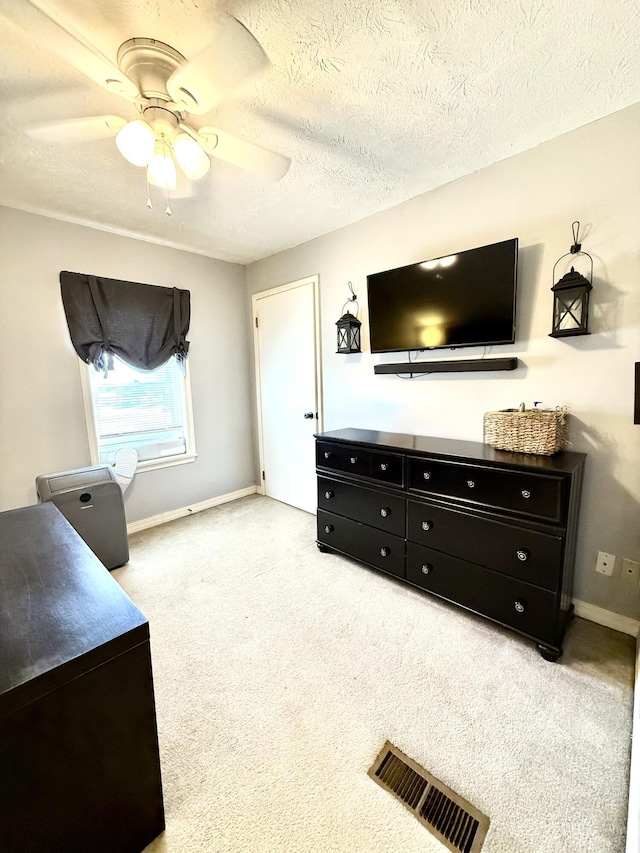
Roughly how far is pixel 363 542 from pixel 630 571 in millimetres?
1425

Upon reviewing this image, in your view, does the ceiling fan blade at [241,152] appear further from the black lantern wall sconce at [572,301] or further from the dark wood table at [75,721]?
the dark wood table at [75,721]

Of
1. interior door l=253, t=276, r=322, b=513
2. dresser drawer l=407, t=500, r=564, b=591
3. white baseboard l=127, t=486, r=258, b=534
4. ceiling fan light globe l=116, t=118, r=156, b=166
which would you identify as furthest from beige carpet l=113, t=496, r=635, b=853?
ceiling fan light globe l=116, t=118, r=156, b=166

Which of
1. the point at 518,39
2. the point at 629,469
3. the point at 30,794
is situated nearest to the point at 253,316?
the point at 518,39

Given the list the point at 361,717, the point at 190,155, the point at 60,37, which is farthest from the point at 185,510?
the point at 60,37

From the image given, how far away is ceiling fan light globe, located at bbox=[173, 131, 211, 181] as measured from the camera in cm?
137

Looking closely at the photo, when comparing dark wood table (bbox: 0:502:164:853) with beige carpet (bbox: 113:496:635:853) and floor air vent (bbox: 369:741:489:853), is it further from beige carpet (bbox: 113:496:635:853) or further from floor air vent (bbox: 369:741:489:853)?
floor air vent (bbox: 369:741:489:853)

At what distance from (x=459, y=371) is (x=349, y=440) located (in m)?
0.82

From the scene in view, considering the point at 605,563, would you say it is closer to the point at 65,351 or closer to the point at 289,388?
the point at 289,388

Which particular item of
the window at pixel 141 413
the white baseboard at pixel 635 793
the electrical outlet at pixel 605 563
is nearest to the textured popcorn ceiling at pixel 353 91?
the window at pixel 141 413

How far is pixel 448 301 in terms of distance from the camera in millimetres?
2232

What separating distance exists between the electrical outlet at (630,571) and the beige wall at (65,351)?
10.8 ft

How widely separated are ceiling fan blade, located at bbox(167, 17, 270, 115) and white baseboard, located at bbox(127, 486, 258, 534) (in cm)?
305

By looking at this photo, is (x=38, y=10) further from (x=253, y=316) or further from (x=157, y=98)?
(x=253, y=316)

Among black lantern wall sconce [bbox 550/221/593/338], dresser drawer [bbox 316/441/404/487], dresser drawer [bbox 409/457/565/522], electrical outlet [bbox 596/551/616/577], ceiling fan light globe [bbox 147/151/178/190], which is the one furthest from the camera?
dresser drawer [bbox 316/441/404/487]
